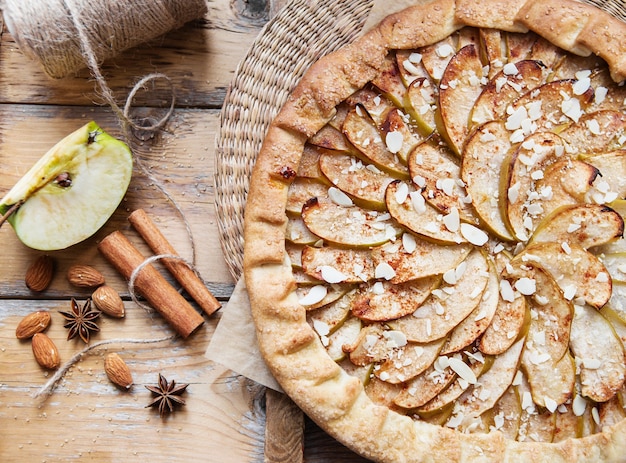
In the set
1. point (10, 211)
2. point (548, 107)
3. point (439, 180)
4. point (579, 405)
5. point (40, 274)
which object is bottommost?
point (40, 274)

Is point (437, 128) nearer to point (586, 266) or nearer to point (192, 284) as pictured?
point (586, 266)

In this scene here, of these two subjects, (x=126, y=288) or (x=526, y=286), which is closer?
(x=526, y=286)

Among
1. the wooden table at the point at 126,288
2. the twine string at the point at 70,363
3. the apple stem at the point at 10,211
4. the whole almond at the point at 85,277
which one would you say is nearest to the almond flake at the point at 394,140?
the wooden table at the point at 126,288

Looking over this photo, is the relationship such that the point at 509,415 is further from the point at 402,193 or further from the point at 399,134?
the point at 399,134

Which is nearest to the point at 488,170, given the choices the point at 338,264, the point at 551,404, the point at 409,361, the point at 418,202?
the point at 418,202

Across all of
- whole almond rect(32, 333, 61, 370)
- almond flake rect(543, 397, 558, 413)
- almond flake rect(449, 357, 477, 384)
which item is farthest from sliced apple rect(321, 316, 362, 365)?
whole almond rect(32, 333, 61, 370)

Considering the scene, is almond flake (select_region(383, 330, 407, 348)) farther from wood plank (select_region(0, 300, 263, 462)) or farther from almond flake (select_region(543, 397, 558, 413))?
wood plank (select_region(0, 300, 263, 462))
